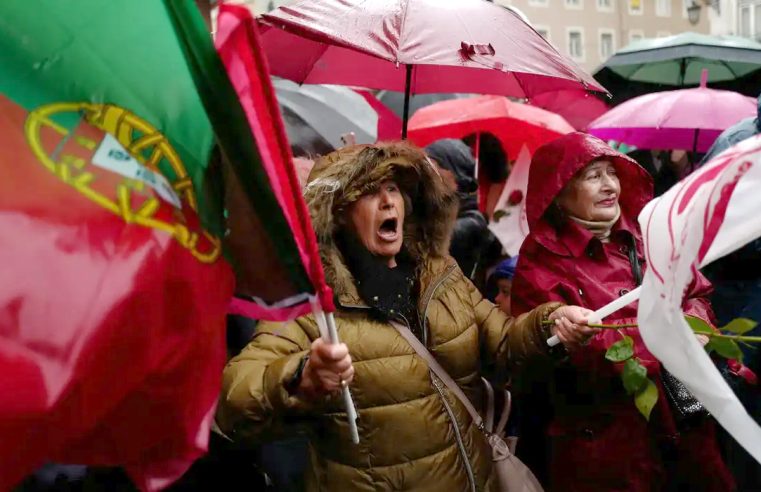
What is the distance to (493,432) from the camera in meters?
3.00

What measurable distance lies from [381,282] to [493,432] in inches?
28.1

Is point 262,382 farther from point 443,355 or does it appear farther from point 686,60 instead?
point 686,60

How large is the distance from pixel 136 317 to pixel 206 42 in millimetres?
608

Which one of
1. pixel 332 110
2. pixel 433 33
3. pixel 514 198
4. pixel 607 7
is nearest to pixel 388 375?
pixel 433 33

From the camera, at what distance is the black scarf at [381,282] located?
2742 mm

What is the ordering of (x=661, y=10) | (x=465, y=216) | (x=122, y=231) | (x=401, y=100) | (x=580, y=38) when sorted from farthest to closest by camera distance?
(x=661, y=10)
(x=580, y=38)
(x=401, y=100)
(x=465, y=216)
(x=122, y=231)

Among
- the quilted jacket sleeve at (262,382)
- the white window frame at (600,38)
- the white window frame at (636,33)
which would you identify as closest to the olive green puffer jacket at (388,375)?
the quilted jacket sleeve at (262,382)

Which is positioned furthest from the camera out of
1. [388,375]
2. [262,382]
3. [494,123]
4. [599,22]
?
[599,22]

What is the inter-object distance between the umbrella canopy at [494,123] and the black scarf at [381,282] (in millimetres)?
3621

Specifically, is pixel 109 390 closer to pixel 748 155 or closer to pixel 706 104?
pixel 748 155

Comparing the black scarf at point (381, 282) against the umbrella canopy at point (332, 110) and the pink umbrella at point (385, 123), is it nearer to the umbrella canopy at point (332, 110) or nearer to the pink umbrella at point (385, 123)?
the umbrella canopy at point (332, 110)

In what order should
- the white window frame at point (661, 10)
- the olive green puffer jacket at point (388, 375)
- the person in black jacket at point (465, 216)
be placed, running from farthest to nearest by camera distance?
the white window frame at point (661, 10) → the person in black jacket at point (465, 216) → the olive green puffer jacket at point (388, 375)

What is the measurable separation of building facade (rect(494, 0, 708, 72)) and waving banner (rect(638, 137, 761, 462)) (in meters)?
34.4

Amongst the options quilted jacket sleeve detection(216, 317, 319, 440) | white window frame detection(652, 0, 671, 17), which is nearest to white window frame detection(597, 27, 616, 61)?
white window frame detection(652, 0, 671, 17)
